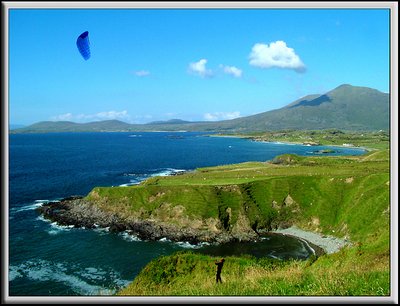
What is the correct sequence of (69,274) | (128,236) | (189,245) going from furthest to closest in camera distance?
(128,236) < (189,245) < (69,274)

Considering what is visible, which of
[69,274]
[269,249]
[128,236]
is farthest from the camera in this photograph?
[128,236]

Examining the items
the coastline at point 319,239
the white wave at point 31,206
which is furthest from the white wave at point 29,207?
the coastline at point 319,239

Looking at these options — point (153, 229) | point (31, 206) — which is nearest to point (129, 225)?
point (153, 229)

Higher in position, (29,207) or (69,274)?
(29,207)

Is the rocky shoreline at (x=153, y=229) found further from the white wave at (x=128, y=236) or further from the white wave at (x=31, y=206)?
the white wave at (x=31, y=206)

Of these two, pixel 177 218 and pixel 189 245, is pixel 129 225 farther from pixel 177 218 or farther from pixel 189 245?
pixel 189 245

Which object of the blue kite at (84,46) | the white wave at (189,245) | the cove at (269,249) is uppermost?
the blue kite at (84,46)

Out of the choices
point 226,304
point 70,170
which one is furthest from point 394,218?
point 70,170

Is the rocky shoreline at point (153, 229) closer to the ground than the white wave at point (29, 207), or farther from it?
closer to the ground
